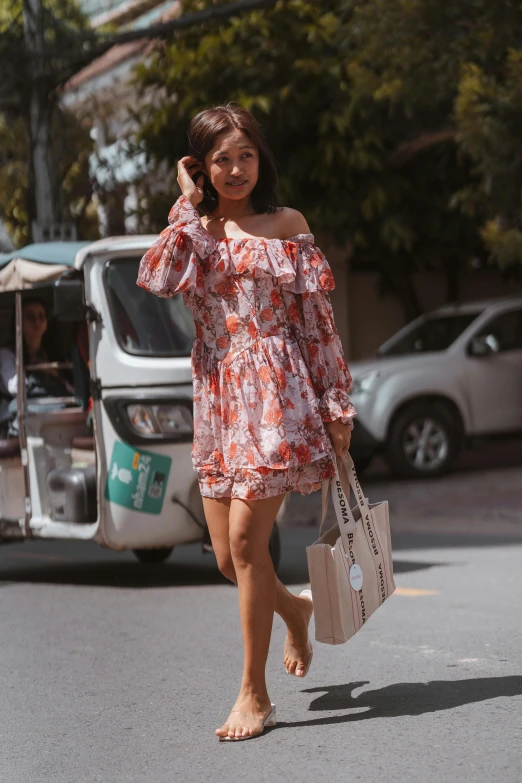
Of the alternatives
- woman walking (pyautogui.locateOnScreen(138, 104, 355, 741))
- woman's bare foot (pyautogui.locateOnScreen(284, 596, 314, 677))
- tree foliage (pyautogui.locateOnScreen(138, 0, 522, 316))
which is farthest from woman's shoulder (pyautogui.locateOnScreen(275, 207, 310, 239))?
tree foliage (pyautogui.locateOnScreen(138, 0, 522, 316))

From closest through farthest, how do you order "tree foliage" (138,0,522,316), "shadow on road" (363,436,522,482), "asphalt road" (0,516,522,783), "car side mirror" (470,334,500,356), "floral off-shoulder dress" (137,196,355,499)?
"asphalt road" (0,516,522,783), "floral off-shoulder dress" (137,196,355,499), "tree foliage" (138,0,522,316), "car side mirror" (470,334,500,356), "shadow on road" (363,436,522,482)

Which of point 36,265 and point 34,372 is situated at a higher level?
point 36,265

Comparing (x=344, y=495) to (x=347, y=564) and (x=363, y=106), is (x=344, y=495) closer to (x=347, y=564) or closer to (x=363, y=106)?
(x=347, y=564)

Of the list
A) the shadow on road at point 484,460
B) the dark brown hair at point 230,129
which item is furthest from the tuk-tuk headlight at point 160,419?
the shadow on road at point 484,460

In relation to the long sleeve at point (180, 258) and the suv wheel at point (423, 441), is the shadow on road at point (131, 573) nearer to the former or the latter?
the long sleeve at point (180, 258)

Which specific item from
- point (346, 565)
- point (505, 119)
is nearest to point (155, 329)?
point (346, 565)

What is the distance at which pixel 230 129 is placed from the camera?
4766 mm

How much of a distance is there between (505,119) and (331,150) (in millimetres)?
3320

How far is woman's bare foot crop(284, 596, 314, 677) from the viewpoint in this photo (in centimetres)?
498

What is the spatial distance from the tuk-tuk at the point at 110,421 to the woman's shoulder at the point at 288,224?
9.81ft

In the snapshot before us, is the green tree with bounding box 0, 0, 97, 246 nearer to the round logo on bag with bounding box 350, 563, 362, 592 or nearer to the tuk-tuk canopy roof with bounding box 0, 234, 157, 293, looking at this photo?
the tuk-tuk canopy roof with bounding box 0, 234, 157, 293

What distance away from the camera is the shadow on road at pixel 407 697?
4.71 meters

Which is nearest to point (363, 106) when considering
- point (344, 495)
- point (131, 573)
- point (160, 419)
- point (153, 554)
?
point (153, 554)

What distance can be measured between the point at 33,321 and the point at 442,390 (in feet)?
20.9
